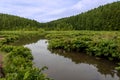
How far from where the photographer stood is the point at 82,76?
59.0 feet

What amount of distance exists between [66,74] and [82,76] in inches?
51.6

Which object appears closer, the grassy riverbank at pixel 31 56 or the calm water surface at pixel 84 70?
the grassy riverbank at pixel 31 56

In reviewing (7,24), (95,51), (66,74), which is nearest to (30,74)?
(66,74)

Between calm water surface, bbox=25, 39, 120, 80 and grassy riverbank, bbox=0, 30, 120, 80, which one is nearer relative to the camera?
grassy riverbank, bbox=0, 30, 120, 80

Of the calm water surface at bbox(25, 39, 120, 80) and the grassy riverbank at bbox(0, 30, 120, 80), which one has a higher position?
the grassy riverbank at bbox(0, 30, 120, 80)

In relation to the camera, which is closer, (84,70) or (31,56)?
(84,70)

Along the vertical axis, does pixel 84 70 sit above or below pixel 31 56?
below

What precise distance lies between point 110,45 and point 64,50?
9.58 meters

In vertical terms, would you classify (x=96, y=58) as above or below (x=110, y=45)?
below

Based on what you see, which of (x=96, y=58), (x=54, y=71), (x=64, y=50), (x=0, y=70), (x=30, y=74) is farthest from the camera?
(x=64, y=50)

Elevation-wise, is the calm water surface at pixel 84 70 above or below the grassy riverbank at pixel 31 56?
below

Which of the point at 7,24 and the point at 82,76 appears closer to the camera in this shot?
the point at 82,76

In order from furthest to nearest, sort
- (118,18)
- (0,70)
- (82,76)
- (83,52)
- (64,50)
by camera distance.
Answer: (118,18), (64,50), (83,52), (82,76), (0,70)

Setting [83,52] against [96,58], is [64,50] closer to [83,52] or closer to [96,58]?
[83,52]
